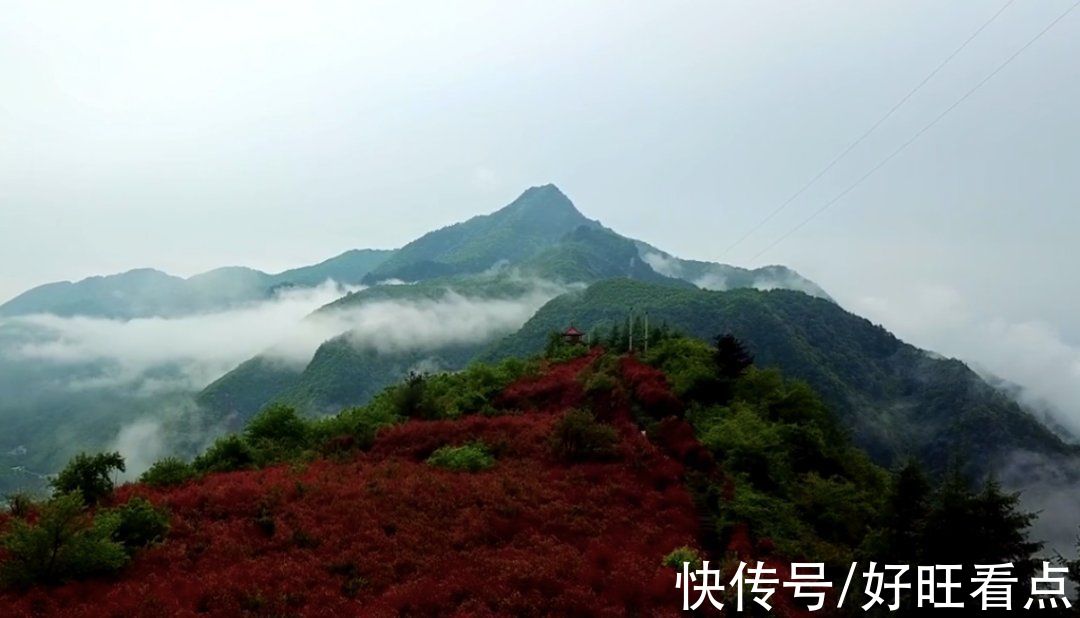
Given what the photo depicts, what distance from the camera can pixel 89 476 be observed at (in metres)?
15.4

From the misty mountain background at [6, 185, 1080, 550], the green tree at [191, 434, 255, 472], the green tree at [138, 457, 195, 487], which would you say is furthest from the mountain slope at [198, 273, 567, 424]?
the green tree at [138, 457, 195, 487]

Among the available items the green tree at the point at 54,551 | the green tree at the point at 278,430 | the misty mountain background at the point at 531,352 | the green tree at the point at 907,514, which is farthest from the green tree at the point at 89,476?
the misty mountain background at the point at 531,352

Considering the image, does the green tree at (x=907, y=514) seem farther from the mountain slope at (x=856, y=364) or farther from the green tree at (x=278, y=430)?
the mountain slope at (x=856, y=364)

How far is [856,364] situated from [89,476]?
100 m

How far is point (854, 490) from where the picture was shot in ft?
61.8

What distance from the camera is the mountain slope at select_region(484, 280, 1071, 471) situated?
80.9 metres

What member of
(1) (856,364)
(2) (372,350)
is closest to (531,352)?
(1) (856,364)

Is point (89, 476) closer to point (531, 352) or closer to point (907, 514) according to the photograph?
point (907, 514)

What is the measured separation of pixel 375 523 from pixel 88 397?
194446 mm

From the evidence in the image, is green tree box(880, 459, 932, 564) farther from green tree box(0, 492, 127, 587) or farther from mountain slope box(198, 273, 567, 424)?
mountain slope box(198, 273, 567, 424)

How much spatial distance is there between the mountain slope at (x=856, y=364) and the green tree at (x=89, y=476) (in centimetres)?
5838

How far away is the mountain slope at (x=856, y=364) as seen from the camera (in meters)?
80.9

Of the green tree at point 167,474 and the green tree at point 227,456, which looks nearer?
the green tree at point 167,474

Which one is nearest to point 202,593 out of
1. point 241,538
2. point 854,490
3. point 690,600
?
point 241,538
